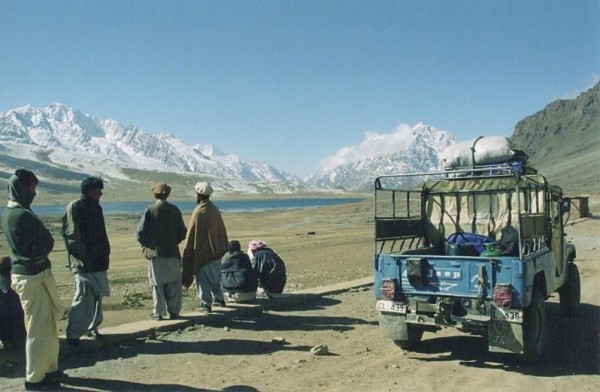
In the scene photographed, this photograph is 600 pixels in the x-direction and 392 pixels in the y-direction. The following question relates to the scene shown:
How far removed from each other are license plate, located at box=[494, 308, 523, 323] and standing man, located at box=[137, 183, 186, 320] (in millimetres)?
4567

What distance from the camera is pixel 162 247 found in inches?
336

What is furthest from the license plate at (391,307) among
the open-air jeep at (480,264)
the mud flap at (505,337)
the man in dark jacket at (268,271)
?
the man in dark jacket at (268,271)

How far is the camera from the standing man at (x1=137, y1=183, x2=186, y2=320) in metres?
8.55

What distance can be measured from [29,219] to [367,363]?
422cm

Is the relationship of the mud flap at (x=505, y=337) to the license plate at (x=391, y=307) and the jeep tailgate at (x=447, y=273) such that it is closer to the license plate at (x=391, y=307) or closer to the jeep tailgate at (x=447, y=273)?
the jeep tailgate at (x=447, y=273)

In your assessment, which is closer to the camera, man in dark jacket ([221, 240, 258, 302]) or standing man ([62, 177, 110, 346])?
standing man ([62, 177, 110, 346])

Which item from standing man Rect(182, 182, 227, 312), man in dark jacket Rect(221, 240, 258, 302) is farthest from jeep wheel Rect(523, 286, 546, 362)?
man in dark jacket Rect(221, 240, 258, 302)

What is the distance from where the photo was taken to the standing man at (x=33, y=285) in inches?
228

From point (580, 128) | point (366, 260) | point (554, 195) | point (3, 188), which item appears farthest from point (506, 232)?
point (3, 188)

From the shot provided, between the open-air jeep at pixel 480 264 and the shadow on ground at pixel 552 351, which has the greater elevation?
the open-air jeep at pixel 480 264

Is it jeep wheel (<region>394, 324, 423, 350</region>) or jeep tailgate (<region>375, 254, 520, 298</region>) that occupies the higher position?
jeep tailgate (<region>375, 254, 520, 298</region>)

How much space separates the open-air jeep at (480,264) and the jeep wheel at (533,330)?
1cm

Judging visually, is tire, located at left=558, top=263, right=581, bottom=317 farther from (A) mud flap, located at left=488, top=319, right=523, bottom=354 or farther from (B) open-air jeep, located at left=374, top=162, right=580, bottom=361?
(A) mud flap, located at left=488, top=319, right=523, bottom=354

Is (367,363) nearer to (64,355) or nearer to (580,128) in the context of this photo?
(64,355)
